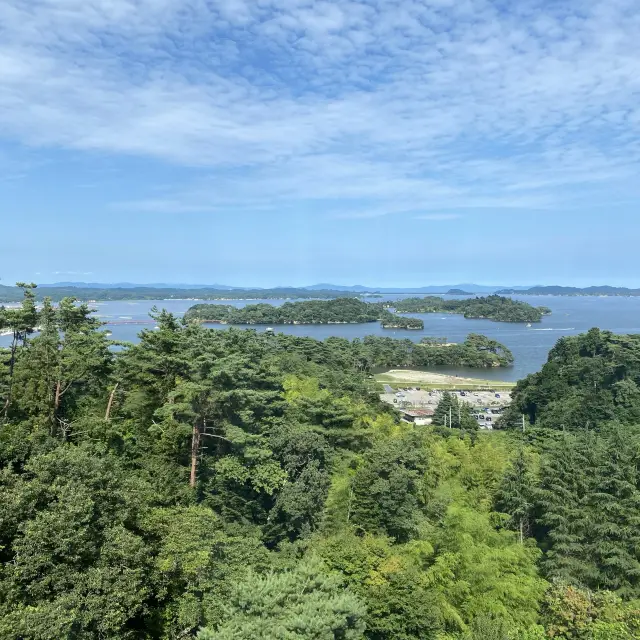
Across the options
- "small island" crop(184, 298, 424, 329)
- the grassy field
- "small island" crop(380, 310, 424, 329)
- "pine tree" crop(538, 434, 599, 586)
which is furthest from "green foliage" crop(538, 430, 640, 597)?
"small island" crop(380, 310, 424, 329)

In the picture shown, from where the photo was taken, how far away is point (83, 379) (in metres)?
12.5

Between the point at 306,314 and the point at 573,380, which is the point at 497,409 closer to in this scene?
the point at 573,380

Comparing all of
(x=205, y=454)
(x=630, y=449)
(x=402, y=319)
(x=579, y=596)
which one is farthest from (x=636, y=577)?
(x=402, y=319)

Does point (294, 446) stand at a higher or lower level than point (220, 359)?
lower

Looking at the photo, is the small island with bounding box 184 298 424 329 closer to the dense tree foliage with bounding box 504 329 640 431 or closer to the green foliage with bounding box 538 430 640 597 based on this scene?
the dense tree foliage with bounding box 504 329 640 431

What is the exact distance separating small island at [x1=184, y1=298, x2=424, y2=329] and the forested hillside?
8947cm

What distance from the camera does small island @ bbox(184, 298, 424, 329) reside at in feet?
363

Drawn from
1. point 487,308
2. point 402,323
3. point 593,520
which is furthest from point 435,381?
point 487,308

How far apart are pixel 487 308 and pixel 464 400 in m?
108

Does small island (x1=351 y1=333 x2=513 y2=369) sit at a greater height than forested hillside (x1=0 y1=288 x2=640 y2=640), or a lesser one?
lesser

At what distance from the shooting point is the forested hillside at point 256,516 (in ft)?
23.7

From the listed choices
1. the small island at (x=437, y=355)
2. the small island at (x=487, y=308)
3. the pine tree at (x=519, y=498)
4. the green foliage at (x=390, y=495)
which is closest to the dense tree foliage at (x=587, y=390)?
the small island at (x=437, y=355)

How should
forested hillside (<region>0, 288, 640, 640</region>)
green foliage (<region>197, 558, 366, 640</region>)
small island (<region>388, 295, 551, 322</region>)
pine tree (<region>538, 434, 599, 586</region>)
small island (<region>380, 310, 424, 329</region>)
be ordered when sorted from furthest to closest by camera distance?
small island (<region>388, 295, 551, 322</region>)
small island (<region>380, 310, 424, 329</region>)
pine tree (<region>538, 434, 599, 586</region>)
forested hillside (<region>0, 288, 640, 640</region>)
green foliage (<region>197, 558, 366, 640</region>)

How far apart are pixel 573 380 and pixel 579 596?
1447 inches
